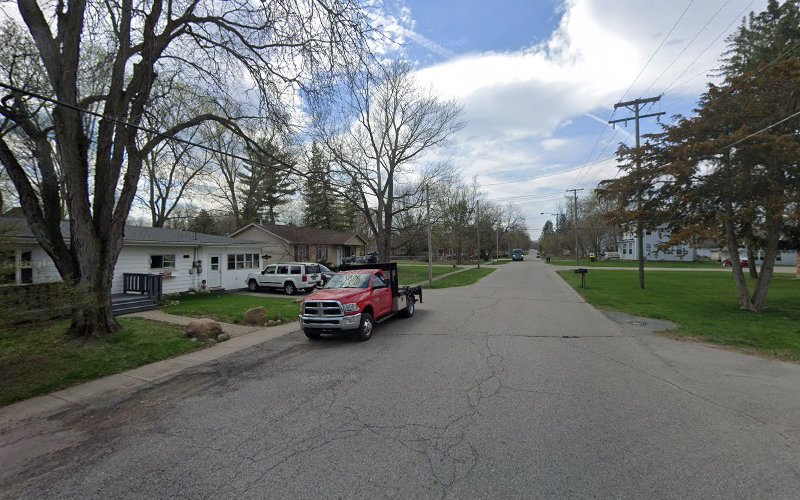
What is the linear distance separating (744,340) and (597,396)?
22.7 ft

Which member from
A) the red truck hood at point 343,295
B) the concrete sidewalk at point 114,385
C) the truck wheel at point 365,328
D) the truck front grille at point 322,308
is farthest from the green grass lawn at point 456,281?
the concrete sidewalk at point 114,385

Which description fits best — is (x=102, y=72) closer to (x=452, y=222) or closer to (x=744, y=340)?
(x=744, y=340)

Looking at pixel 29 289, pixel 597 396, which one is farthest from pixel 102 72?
pixel 597 396

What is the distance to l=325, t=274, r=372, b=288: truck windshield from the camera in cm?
1077

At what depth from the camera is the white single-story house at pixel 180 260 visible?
1738 centimetres

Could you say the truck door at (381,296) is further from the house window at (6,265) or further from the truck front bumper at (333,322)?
the house window at (6,265)

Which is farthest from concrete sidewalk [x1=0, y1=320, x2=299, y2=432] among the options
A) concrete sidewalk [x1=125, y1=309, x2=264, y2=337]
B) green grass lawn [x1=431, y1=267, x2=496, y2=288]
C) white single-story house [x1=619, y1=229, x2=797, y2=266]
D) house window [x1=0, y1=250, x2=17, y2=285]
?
white single-story house [x1=619, y1=229, x2=797, y2=266]

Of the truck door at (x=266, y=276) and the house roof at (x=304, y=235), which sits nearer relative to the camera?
the truck door at (x=266, y=276)

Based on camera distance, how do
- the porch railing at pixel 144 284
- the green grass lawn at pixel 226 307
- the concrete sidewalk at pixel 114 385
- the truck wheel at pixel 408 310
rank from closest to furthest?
the concrete sidewalk at pixel 114 385 < the truck wheel at pixel 408 310 < the green grass lawn at pixel 226 307 < the porch railing at pixel 144 284

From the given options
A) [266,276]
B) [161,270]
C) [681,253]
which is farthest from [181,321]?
[681,253]

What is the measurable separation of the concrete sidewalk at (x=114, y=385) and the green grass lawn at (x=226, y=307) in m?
3.17

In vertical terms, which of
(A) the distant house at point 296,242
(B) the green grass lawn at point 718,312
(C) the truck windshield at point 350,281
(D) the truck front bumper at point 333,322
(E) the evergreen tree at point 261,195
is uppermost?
(E) the evergreen tree at point 261,195

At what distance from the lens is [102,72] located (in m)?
10.1

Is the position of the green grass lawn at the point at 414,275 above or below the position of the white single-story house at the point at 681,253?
below
